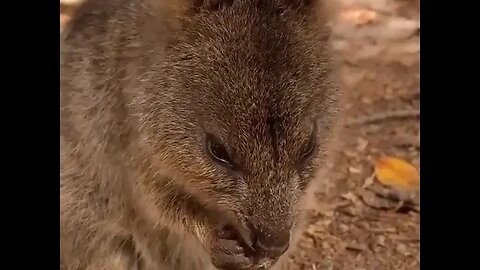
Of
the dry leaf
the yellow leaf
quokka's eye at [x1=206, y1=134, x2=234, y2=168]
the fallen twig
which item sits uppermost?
the dry leaf

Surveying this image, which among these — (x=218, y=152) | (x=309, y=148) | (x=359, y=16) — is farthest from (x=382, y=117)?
(x=218, y=152)

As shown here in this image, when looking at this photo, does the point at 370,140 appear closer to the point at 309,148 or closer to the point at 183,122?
the point at 309,148

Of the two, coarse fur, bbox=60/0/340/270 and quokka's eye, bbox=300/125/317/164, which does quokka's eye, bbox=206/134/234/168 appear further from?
quokka's eye, bbox=300/125/317/164

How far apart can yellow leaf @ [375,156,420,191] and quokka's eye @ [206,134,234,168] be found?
17.1 inches

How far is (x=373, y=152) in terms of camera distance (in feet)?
4.64

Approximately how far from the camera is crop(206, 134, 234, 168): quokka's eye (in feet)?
3.29

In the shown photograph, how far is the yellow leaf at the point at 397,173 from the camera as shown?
1.32 metres

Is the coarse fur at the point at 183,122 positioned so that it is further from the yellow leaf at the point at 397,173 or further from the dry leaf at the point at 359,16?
the yellow leaf at the point at 397,173

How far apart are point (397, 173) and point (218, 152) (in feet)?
1.65

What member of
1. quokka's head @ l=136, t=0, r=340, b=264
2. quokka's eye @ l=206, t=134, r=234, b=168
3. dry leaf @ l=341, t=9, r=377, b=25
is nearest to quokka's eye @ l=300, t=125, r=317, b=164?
quokka's head @ l=136, t=0, r=340, b=264

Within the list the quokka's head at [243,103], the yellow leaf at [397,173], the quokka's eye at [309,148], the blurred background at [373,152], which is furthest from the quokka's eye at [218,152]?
the yellow leaf at [397,173]

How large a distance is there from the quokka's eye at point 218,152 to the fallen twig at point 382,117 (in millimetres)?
321
